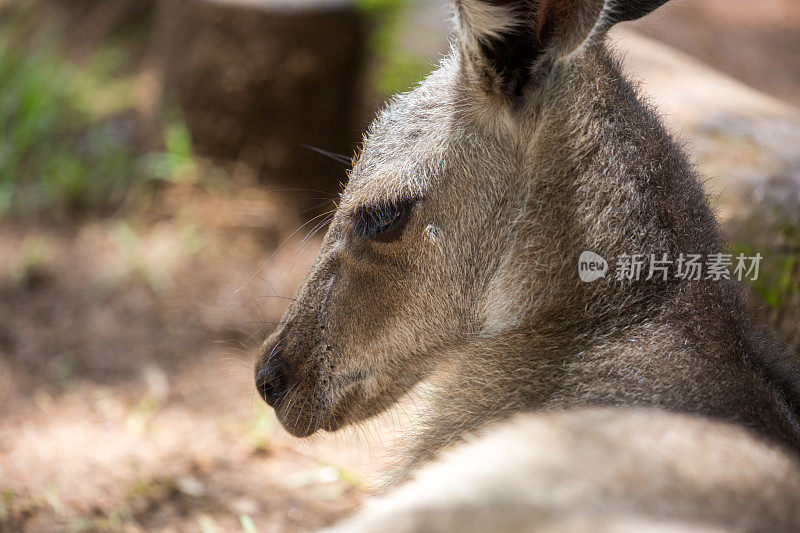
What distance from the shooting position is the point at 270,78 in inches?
246

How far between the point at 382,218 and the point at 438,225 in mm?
184

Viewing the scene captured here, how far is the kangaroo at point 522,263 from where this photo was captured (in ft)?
7.24

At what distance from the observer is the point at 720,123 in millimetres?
4258

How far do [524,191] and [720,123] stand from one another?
2.32 m

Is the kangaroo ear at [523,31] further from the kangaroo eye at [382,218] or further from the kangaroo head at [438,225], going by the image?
the kangaroo eye at [382,218]

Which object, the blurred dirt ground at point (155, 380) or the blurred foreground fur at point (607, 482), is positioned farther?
the blurred dirt ground at point (155, 380)

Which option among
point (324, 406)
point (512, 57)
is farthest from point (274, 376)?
point (512, 57)

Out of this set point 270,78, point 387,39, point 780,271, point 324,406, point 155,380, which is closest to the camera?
point 324,406

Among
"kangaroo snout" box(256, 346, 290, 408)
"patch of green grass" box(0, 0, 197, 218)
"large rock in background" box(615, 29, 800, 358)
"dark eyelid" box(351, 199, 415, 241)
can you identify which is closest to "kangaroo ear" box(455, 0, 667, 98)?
"dark eyelid" box(351, 199, 415, 241)

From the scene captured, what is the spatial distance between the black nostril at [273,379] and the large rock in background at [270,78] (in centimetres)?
→ 373

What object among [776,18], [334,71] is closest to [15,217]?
[334,71]

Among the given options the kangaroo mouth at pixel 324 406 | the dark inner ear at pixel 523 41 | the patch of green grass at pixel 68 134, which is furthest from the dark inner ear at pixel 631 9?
the patch of green grass at pixel 68 134

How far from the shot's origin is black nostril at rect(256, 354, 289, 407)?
9.11 feet

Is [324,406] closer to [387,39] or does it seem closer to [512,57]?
[512,57]
